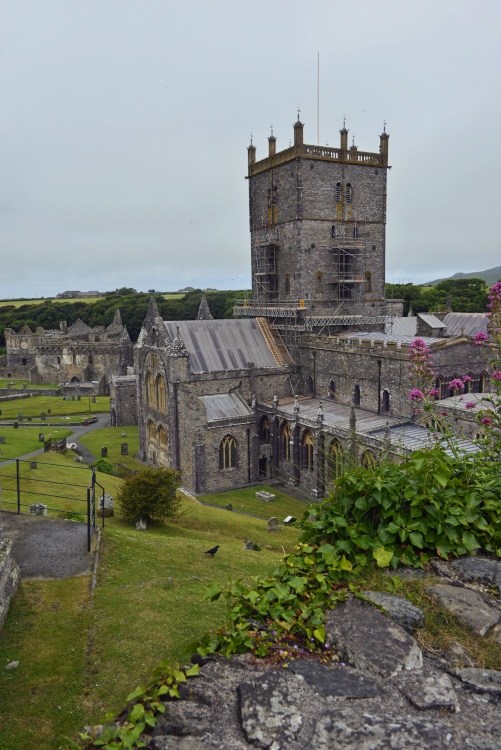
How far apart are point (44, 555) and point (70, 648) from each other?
330 cm

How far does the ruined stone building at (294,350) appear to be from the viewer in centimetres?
3362

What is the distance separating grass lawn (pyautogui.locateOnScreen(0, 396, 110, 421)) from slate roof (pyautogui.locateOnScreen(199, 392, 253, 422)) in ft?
87.8

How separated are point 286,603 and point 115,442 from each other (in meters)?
43.5

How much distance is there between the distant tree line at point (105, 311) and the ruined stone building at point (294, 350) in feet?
249

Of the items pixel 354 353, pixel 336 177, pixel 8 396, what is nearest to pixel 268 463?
pixel 354 353

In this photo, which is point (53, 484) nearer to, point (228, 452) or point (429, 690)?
point (228, 452)

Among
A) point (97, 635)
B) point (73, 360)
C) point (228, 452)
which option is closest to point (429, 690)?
point (97, 635)

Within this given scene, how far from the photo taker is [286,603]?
5891mm

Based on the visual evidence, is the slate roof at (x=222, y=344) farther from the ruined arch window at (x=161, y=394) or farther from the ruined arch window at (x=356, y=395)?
the ruined arch window at (x=356, y=395)

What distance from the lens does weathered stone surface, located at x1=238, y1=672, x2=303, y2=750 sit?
14.2 feet

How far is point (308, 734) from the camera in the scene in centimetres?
435

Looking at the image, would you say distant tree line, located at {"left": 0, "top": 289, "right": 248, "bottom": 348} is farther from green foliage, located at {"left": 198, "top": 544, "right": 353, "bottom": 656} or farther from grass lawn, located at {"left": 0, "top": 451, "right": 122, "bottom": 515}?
green foliage, located at {"left": 198, "top": 544, "right": 353, "bottom": 656}

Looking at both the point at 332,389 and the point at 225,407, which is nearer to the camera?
the point at 225,407

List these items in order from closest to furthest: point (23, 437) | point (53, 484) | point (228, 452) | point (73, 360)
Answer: point (53, 484) → point (228, 452) → point (23, 437) → point (73, 360)
